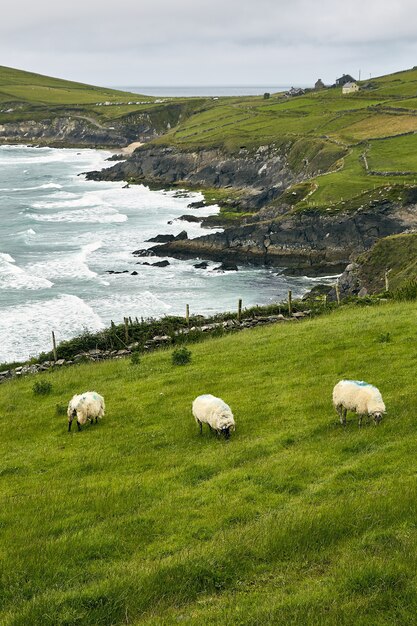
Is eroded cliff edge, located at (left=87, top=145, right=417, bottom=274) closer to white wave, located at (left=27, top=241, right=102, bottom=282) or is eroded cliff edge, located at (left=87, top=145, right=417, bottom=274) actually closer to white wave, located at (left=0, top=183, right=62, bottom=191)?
white wave, located at (left=27, top=241, right=102, bottom=282)

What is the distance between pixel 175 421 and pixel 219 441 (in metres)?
2.66

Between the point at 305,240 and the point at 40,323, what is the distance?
39804mm

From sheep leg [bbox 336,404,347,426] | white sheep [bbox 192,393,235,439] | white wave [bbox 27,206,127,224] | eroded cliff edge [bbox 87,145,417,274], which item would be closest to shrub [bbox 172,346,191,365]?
white sheep [bbox 192,393,235,439]

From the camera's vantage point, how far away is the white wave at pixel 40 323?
4900 centimetres

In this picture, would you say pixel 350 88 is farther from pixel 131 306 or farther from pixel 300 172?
pixel 131 306

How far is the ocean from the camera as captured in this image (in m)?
58.4

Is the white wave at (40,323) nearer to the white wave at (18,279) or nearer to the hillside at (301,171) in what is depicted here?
the white wave at (18,279)

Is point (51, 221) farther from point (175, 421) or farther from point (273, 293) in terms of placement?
point (175, 421)

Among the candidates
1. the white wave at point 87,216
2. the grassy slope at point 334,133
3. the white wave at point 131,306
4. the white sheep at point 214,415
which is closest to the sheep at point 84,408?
the white sheep at point 214,415

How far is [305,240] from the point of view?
83.4m

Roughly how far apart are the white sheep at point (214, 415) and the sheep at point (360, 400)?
312cm

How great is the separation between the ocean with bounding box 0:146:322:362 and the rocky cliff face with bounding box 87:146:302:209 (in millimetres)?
8700

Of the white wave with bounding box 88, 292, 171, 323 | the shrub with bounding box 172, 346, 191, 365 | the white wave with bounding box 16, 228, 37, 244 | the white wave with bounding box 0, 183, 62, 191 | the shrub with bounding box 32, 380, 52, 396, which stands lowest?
the white wave with bounding box 88, 292, 171, 323

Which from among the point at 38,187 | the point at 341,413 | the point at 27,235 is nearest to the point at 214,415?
the point at 341,413
